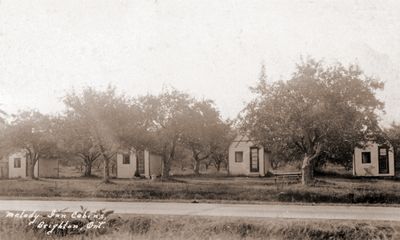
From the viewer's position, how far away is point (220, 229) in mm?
12555

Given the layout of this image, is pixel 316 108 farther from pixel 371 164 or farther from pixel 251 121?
pixel 371 164

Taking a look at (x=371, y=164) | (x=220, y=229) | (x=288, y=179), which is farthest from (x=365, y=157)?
(x=220, y=229)

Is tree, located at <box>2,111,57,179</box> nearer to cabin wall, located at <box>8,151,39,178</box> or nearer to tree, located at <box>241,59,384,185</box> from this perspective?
cabin wall, located at <box>8,151,39,178</box>

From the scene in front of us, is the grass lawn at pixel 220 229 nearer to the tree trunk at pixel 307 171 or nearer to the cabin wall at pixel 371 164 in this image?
the tree trunk at pixel 307 171

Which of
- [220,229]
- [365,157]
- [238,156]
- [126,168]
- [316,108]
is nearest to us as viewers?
[220,229]

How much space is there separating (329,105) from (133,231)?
1756cm

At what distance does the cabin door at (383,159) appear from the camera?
137ft

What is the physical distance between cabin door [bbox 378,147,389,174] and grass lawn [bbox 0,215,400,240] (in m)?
31.8

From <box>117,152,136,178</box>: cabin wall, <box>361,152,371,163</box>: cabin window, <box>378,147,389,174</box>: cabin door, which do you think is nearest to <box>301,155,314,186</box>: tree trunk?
<box>361,152,371,163</box>: cabin window

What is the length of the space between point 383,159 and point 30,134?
3127 centimetres

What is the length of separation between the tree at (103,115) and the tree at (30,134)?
10674 millimetres

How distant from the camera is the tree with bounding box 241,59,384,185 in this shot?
90.2 ft

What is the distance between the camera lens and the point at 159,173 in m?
47.8

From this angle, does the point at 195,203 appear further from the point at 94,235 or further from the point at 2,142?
the point at 2,142
